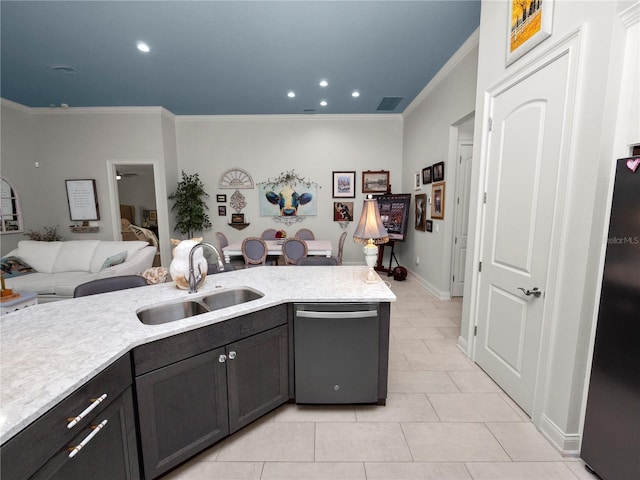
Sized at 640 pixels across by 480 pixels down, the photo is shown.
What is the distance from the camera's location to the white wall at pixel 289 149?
5902mm

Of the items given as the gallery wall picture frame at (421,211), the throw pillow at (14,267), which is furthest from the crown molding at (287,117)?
the throw pillow at (14,267)

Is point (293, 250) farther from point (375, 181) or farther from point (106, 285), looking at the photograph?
point (375, 181)

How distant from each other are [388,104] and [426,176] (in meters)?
1.69

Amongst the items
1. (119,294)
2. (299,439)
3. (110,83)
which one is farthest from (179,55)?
(299,439)

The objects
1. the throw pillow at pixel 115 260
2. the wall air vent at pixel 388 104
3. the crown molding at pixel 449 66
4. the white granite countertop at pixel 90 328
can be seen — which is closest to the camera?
the white granite countertop at pixel 90 328

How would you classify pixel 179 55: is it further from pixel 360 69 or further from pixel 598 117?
pixel 598 117

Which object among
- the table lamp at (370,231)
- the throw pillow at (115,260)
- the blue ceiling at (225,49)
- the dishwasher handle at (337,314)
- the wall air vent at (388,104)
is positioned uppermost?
the wall air vent at (388,104)

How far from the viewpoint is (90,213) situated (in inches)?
219

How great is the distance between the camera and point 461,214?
13.5 feet

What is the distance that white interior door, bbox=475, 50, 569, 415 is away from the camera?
1.72 metres

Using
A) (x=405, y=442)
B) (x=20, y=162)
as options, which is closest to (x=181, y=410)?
(x=405, y=442)

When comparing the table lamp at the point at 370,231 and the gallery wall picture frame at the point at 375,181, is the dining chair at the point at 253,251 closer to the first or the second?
the table lamp at the point at 370,231

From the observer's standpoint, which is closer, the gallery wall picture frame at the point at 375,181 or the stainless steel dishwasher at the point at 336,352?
the stainless steel dishwasher at the point at 336,352

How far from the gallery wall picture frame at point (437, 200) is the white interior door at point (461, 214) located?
0.67ft
